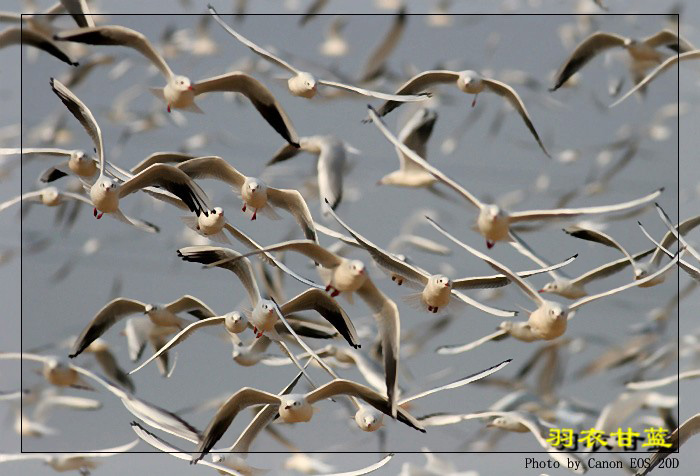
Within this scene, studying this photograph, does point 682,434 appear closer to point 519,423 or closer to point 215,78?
point 519,423

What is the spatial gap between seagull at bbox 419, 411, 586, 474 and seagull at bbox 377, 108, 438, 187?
1.26 metres

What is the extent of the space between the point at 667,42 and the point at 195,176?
2617 mm

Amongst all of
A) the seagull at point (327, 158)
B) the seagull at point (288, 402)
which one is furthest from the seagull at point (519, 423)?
the seagull at point (327, 158)

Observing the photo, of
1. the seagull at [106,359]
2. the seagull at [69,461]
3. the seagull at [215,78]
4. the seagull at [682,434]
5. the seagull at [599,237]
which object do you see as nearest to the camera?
the seagull at [215,78]

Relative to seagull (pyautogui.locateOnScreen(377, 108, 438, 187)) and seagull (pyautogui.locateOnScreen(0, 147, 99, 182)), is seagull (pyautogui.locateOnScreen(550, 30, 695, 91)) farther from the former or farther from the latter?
seagull (pyautogui.locateOnScreen(0, 147, 99, 182))

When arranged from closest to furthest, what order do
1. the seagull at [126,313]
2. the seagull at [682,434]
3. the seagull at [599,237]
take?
the seagull at [682,434], the seagull at [599,237], the seagull at [126,313]

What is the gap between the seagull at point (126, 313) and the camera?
5.68 m

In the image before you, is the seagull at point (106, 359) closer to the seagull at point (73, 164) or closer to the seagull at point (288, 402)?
the seagull at point (73, 164)

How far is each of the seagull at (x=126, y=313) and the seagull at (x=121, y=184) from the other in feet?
2.86

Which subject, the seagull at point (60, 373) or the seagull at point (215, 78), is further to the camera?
the seagull at point (60, 373)

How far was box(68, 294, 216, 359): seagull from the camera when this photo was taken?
5676 millimetres

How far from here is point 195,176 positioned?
526 centimetres

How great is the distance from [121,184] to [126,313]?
1.12 meters

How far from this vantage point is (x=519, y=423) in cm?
616
